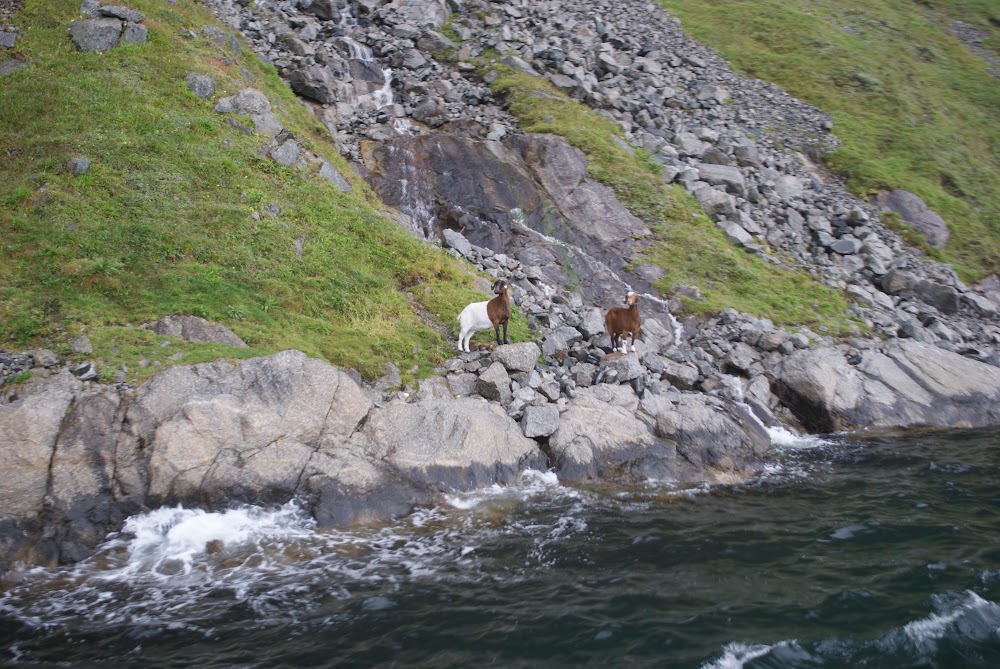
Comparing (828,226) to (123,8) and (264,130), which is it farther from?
(123,8)

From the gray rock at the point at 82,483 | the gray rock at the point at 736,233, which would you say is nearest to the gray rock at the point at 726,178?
the gray rock at the point at 736,233

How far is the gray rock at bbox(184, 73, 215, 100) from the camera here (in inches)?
792

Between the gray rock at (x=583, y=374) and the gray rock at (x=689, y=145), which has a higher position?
the gray rock at (x=689, y=145)

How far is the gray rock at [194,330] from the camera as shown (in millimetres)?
12789

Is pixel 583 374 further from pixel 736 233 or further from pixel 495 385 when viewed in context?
pixel 736 233

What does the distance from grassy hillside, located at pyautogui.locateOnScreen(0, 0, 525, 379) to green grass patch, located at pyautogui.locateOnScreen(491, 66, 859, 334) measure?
9.07 m

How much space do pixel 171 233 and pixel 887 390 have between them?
65.3 feet

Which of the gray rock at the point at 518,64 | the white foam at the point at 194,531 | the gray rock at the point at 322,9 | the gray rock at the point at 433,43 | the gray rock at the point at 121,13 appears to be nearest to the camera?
the white foam at the point at 194,531

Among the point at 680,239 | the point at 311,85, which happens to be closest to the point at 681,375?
the point at 680,239

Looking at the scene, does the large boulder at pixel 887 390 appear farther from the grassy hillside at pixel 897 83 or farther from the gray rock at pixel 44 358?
the gray rock at pixel 44 358

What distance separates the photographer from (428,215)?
75.8 feet

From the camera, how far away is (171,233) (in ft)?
49.7

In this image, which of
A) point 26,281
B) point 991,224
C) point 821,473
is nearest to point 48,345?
point 26,281

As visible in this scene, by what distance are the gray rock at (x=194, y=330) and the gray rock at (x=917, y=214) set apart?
30.3m
